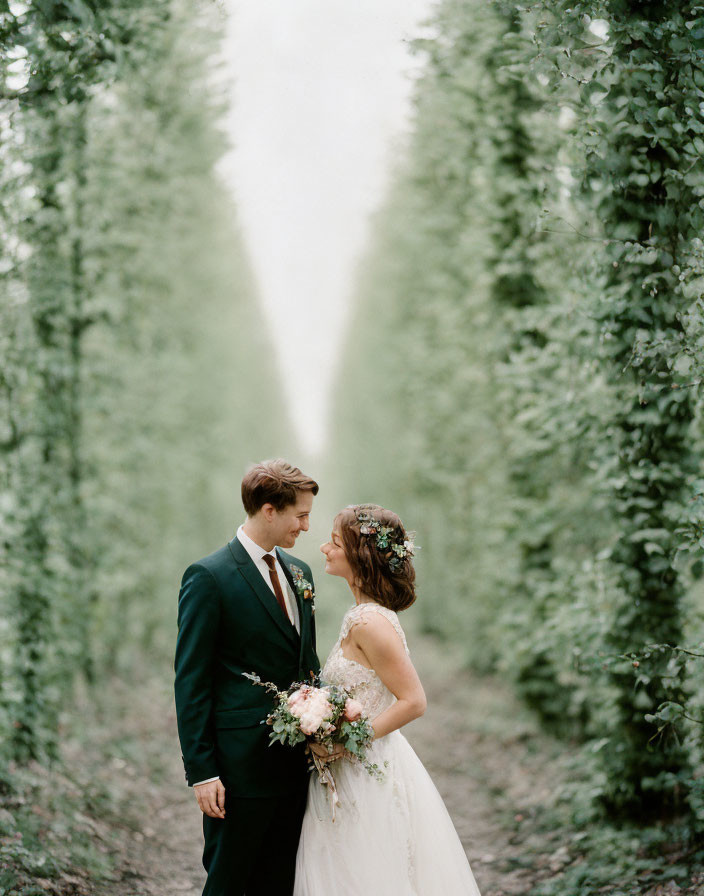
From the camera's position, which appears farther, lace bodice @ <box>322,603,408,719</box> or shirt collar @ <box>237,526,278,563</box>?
lace bodice @ <box>322,603,408,719</box>

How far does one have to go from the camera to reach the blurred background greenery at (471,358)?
4660mm

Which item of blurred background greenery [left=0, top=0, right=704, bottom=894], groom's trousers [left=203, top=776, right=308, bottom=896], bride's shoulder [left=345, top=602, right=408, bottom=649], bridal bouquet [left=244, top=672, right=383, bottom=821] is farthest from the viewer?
blurred background greenery [left=0, top=0, right=704, bottom=894]

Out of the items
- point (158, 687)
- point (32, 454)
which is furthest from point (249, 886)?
point (158, 687)

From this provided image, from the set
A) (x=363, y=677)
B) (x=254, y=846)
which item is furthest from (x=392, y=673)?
(x=254, y=846)

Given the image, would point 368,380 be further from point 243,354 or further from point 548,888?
point 548,888

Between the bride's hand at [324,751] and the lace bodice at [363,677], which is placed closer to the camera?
the bride's hand at [324,751]

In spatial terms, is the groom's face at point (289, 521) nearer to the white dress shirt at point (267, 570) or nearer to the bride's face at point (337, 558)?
the white dress shirt at point (267, 570)

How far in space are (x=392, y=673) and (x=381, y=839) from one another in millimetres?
721

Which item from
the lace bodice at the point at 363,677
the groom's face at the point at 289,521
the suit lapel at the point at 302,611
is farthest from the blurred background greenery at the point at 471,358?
the groom's face at the point at 289,521

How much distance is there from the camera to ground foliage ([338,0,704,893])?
14.7 ft

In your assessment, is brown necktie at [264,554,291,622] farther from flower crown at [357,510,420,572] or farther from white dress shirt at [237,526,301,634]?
flower crown at [357,510,420,572]

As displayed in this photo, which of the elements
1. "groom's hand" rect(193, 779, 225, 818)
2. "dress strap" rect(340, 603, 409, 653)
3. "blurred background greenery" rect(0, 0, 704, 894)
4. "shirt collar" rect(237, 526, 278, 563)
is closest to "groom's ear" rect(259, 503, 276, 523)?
"shirt collar" rect(237, 526, 278, 563)

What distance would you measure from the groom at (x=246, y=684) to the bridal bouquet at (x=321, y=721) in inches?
3.9

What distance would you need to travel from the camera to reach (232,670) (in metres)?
3.47
